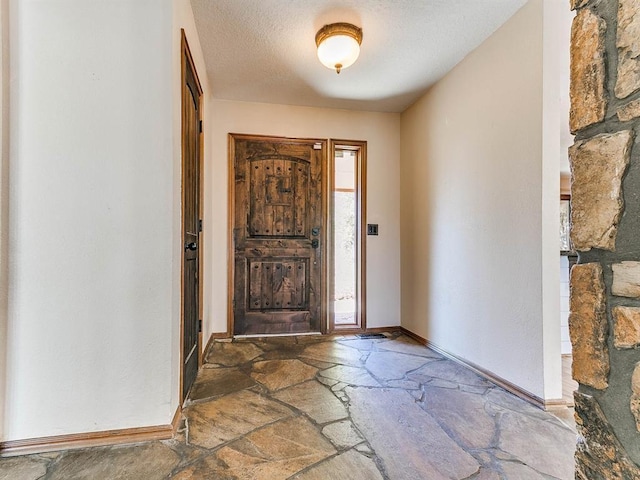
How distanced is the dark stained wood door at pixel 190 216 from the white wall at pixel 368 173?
87 centimetres

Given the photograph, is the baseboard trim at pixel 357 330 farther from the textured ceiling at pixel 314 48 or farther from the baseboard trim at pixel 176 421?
the textured ceiling at pixel 314 48

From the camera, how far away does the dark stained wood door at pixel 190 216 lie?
1896 millimetres

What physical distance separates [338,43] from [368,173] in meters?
1.57

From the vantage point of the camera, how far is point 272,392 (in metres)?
2.11

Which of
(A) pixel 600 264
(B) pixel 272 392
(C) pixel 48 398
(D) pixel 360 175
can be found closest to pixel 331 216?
(D) pixel 360 175

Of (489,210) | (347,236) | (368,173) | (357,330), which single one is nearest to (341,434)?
(489,210)

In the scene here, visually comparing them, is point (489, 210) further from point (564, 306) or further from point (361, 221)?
point (361, 221)

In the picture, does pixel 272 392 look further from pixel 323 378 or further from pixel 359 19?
pixel 359 19

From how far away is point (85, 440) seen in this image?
59.3 inches

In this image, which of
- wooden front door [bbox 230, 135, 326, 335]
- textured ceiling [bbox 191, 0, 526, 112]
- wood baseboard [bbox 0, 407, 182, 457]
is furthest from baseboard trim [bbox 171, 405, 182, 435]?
textured ceiling [bbox 191, 0, 526, 112]

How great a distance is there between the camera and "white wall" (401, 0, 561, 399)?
6.34 ft

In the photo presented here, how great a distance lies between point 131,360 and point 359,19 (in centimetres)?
233

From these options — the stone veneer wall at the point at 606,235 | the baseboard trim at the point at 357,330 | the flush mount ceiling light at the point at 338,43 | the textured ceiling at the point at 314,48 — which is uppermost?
the textured ceiling at the point at 314,48

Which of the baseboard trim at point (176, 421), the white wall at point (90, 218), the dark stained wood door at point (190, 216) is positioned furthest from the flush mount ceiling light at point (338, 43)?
the baseboard trim at point (176, 421)
